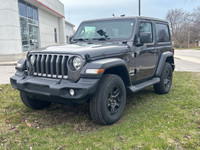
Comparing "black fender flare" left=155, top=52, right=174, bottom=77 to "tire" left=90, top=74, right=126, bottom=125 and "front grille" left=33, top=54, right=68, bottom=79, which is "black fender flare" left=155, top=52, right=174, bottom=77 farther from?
"front grille" left=33, top=54, right=68, bottom=79

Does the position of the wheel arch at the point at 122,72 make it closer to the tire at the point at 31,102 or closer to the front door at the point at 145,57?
the front door at the point at 145,57

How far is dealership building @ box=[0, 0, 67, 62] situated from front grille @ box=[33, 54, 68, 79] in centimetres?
1215

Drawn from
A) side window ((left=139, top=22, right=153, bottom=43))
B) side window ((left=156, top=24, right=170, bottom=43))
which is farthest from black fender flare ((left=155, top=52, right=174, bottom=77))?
side window ((left=139, top=22, right=153, bottom=43))

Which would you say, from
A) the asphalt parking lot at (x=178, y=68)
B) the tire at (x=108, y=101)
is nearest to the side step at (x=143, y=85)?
the tire at (x=108, y=101)

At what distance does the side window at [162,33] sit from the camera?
5.44 m

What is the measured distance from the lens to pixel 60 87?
10.0ft

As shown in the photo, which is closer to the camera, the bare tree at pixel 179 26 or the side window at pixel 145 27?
the side window at pixel 145 27

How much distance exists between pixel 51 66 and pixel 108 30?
185 cm

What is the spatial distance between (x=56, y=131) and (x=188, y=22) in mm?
71506

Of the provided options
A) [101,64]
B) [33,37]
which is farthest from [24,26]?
[101,64]

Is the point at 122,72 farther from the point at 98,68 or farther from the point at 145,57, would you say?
the point at 145,57

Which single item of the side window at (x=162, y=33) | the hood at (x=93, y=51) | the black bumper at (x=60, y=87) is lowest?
the black bumper at (x=60, y=87)

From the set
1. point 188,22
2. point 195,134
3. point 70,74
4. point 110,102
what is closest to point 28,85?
point 70,74

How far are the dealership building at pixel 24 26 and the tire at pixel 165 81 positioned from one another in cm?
1207
